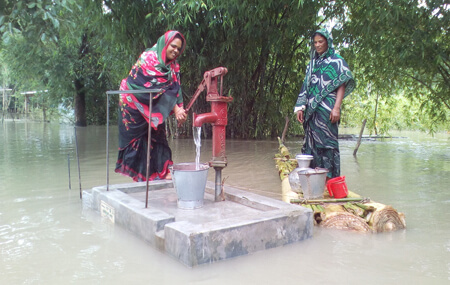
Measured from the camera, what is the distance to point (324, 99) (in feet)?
12.3

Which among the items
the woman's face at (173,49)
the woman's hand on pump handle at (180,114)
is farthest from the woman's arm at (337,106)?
the woman's face at (173,49)

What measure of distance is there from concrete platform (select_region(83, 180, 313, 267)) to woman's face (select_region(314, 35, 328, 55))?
1.58m

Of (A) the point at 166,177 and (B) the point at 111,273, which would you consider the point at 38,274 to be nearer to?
(B) the point at 111,273

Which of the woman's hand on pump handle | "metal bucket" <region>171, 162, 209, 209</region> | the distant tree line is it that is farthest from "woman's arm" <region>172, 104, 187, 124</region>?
the distant tree line

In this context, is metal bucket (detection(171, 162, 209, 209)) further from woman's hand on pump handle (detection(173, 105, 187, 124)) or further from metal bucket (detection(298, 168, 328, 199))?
metal bucket (detection(298, 168, 328, 199))

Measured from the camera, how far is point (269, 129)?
1066cm

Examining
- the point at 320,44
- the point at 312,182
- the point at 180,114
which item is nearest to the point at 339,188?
the point at 312,182

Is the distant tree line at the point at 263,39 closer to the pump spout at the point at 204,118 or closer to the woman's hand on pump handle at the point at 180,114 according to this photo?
the woman's hand on pump handle at the point at 180,114

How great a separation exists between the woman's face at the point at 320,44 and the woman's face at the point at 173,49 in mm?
1275

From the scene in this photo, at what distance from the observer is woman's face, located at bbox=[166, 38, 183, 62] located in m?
3.55

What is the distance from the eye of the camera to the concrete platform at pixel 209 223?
88.9 inches

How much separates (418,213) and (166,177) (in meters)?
2.36

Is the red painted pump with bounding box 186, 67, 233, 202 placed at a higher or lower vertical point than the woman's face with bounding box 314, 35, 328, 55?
lower

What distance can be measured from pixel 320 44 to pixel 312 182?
1.34 m
